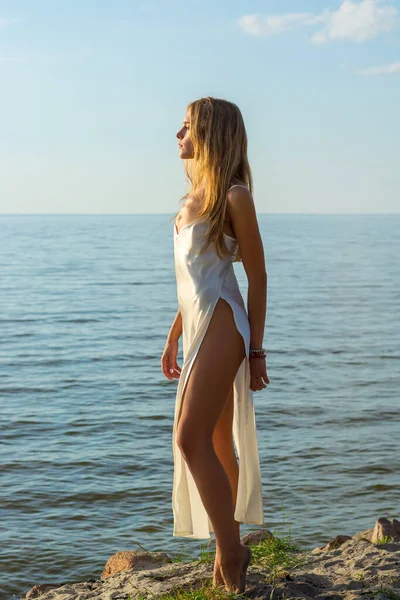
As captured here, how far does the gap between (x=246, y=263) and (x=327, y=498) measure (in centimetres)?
376

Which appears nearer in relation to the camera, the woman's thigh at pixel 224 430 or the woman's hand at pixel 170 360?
the woman's thigh at pixel 224 430

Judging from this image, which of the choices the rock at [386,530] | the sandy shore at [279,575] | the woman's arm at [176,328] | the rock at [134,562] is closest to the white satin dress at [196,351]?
the woman's arm at [176,328]

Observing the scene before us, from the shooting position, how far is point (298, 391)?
35.8ft

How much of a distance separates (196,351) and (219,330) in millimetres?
137

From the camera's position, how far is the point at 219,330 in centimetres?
372

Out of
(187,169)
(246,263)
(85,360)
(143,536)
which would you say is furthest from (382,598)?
(85,360)

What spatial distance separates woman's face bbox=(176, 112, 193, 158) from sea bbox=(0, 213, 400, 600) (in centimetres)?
37

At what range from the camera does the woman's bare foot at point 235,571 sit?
3771mm

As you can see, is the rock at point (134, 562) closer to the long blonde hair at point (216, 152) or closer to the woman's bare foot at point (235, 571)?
the woman's bare foot at point (235, 571)

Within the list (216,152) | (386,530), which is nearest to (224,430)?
(216,152)

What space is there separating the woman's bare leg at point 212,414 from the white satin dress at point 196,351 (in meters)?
0.04

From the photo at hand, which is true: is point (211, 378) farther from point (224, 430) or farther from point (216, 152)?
point (216, 152)

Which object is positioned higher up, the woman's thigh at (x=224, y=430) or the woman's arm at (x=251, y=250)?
the woman's arm at (x=251, y=250)

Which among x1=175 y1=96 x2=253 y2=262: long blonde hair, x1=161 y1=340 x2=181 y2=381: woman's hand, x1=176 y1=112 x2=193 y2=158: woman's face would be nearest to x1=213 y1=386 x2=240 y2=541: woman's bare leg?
x1=161 y1=340 x2=181 y2=381: woman's hand
